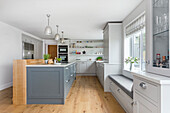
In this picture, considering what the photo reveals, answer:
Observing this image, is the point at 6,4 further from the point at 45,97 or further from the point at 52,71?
the point at 45,97

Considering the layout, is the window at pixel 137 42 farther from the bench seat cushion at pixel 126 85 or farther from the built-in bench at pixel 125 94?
the built-in bench at pixel 125 94

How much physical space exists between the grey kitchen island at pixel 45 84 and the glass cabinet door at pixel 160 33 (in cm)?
211

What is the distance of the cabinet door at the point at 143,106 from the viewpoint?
133 centimetres

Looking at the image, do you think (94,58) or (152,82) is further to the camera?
(94,58)

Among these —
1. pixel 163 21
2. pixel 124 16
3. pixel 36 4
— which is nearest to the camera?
pixel 163 21

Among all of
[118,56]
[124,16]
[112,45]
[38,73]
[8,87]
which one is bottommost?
[8,87]

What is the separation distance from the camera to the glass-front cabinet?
1381mm

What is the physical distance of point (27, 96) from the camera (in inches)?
121

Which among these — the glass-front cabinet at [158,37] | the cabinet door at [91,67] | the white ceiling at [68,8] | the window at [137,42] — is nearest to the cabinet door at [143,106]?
the glass-front cabinet at [158,37]

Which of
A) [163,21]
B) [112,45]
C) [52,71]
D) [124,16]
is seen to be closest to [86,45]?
[112,45]

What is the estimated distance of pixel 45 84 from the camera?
309 cm

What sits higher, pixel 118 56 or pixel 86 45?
pixel 86 45

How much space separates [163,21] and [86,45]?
724 cm

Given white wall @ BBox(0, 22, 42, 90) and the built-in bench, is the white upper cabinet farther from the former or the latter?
white wall @ BBox(0, 22, 42, 90)
